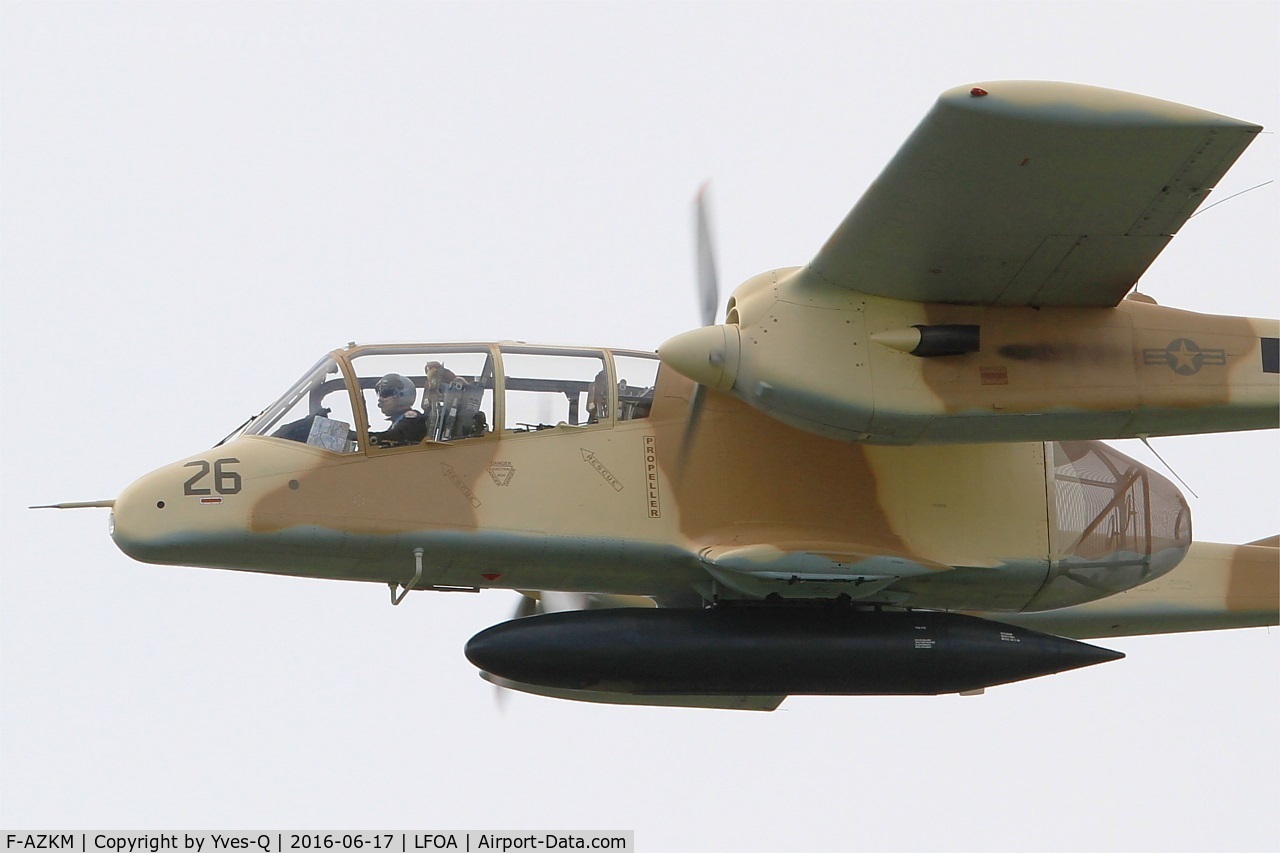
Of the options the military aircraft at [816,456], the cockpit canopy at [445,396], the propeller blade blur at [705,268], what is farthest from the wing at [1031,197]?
the cockpit canopy at [445,396]

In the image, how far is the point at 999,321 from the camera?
36.1ft

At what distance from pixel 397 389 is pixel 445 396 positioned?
34 centimetres

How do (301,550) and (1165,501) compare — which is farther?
(1165,501)

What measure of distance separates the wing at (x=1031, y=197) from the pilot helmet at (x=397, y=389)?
9.44 feet

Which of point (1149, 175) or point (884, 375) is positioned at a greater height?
point (1149, 175)

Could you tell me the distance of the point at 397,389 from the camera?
37.4ft

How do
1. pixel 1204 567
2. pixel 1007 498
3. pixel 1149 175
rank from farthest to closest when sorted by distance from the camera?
pixel 1204 567, pixel 1007 498, pixel 1149 175

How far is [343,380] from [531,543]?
173 cm

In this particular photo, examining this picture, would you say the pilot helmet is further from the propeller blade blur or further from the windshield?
the propeller blade blur

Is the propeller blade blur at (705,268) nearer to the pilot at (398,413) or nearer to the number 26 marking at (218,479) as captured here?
the pilot at (398,413)

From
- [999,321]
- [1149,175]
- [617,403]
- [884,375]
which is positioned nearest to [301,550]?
[617,403]

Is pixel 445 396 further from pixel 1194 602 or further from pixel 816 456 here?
pixel 1194 602

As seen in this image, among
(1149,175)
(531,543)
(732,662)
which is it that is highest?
(1149,175)

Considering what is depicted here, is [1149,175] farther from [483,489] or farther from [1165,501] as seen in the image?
[483,489]
